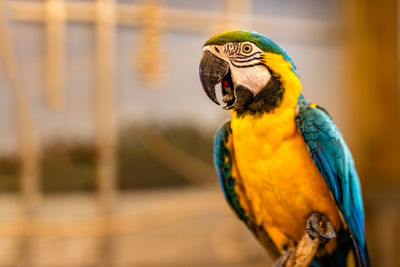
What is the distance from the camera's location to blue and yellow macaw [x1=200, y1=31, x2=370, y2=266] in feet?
1.85

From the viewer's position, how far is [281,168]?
0.62 m

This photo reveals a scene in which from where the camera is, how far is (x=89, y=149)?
1.83 m

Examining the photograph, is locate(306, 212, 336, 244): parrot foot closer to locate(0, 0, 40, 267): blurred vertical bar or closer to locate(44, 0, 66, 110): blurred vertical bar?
locate(0, 0, 40, 267): blurred vertical bar

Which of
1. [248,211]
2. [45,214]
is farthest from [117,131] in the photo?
[248,211]

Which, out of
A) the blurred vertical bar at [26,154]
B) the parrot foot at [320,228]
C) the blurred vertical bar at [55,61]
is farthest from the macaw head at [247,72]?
the blurred vertical bar at [55,61]

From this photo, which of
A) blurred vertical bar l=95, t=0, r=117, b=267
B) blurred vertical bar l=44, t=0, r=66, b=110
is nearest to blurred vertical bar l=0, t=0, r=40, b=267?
blurred vertical bar l=44, t=0, r=66, b=110

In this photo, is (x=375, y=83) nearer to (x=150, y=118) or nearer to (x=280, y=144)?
(x=150, y=118)

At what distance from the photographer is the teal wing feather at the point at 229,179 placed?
69 cm

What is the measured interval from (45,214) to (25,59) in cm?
70

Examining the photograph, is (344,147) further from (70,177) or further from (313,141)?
(70,177)


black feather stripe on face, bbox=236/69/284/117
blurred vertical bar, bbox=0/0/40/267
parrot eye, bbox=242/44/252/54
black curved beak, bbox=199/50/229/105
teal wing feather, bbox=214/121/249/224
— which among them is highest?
parrot eye, bbox=242/44/252/54

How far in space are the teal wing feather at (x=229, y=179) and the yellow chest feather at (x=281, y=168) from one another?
0.10 feet

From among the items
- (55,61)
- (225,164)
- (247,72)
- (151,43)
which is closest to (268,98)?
(247,72)

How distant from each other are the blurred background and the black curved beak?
1.16 metres
